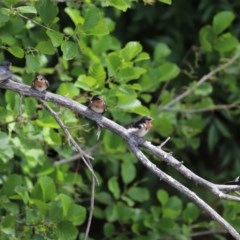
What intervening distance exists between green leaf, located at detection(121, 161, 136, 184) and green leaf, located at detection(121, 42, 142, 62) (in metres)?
0.73

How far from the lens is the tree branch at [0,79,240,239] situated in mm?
1888

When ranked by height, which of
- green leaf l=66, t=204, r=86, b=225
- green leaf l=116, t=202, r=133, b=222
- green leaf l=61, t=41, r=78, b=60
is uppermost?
green leaf l=61, t=41, r=78, b=60

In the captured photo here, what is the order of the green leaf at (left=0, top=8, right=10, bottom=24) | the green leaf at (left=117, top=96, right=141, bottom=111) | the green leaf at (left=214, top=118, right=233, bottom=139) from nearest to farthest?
1. the green leaf at (left=0, top=8, right=10, bottom=24)
2. the green leaf at (left=117, top=96, right=141, bottom=111)
3. the green leaf at (left=214, top=118, right=233, bottom=139)

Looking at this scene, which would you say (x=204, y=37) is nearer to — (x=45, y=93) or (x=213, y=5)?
(x=213, y=5)

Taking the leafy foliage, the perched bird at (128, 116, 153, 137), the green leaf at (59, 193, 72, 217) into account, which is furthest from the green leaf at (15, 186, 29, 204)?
the perched bird at (128, 116, 153, 137)

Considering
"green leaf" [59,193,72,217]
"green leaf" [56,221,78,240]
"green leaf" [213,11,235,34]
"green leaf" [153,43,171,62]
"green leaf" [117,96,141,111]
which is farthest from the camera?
"green leaf" [153,43,171,62]

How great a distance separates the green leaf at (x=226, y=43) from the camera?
10.2 feet

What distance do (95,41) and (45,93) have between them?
97 cm

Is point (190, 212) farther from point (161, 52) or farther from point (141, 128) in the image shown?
point (141, 128)

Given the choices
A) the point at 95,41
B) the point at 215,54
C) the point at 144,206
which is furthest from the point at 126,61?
the point at 144,206

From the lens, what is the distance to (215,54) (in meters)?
3.81

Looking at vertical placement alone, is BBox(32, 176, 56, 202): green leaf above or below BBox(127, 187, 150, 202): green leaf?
above

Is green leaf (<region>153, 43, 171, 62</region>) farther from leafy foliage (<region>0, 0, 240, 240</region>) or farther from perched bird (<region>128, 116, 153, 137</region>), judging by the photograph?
perched bird (<region>128, 116, 153, 137</region>)

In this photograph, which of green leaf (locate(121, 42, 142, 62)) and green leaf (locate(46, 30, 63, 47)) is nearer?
green leaf (locate(46, 30, 63, 47))
